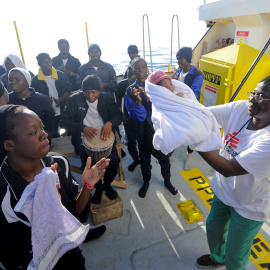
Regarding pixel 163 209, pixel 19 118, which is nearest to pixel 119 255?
pixel 163 209

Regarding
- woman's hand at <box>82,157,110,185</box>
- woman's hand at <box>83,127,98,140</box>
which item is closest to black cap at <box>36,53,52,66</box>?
woman's hand at <box>83,127,98,140</box>

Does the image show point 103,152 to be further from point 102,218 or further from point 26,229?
point 26,229

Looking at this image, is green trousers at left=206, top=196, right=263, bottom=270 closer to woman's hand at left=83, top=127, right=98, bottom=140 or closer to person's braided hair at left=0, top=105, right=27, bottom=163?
woman's hand at left=83, top=127, right=98, bottom=140

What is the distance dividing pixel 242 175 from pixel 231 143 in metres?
0.27

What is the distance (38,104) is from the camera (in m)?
2.93

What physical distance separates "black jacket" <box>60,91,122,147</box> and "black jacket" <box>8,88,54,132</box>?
287 millimetres

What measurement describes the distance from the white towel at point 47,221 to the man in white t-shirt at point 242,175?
99 cm

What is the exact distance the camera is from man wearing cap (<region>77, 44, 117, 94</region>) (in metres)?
4.31

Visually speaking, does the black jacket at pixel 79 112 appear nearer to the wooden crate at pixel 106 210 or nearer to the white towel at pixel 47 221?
the wooden crate at pixel 106 210

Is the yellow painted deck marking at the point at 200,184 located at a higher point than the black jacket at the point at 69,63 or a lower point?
lower

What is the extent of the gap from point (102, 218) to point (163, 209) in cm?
92

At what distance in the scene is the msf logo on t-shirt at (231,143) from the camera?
155 centimetres

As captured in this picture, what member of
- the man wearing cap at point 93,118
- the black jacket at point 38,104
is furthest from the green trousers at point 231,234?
the black jacket at point 38,104

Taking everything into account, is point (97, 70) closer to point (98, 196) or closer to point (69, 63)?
point (69, 63)
